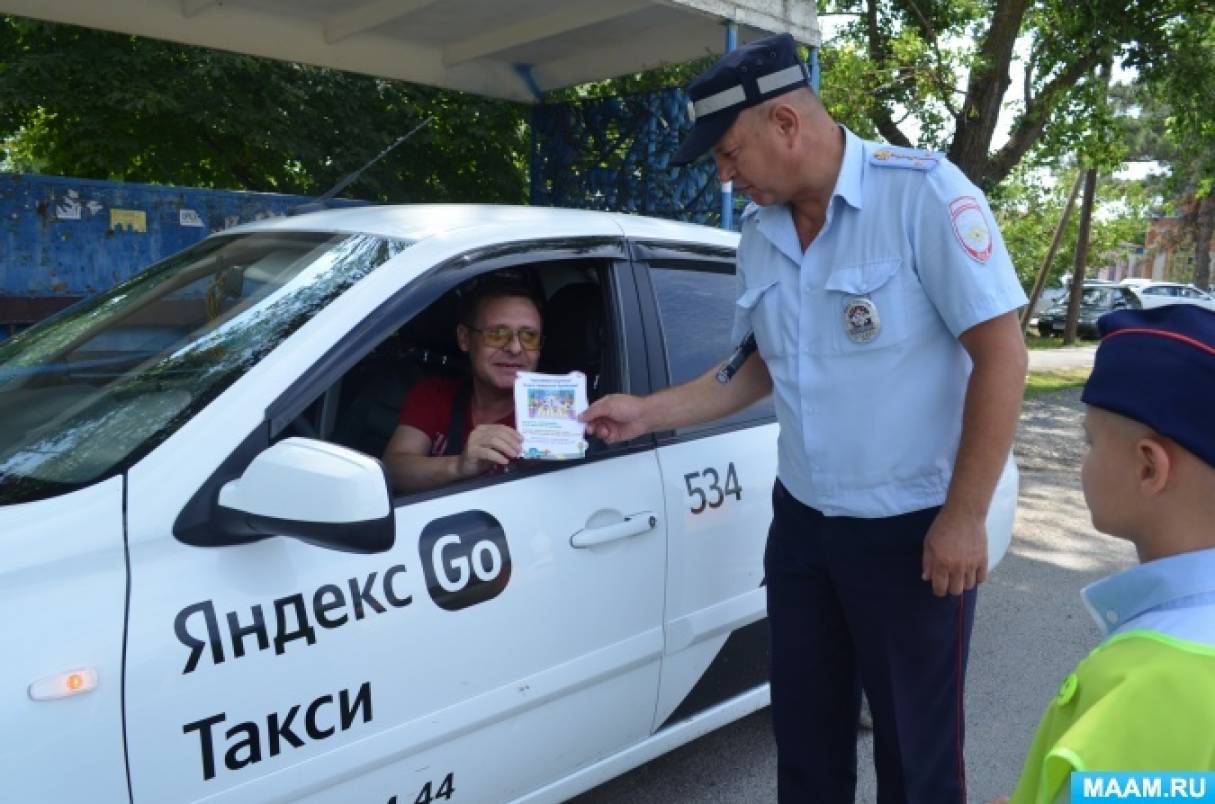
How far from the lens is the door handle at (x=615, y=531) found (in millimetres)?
2283

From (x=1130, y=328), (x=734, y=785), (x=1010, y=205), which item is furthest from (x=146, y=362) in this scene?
(x=1010, y=205)

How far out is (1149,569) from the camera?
1.07 m

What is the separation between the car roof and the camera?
2.39 meters

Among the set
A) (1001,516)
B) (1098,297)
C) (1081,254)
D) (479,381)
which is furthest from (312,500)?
(1098,297)

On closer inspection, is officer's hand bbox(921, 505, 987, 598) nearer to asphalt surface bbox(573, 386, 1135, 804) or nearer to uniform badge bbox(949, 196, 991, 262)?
uniform badge bbox(949, 196, 991, 262)

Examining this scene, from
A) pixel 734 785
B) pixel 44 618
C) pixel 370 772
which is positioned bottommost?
pixel 734 785

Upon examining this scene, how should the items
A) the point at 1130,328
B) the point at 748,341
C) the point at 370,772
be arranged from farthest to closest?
the point at 748,341 < the point at 370,772 < the point at 1130,328

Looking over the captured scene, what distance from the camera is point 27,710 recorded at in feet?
4.79

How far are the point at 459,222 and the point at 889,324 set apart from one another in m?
1.07

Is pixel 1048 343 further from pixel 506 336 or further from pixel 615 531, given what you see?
pixel 615 531

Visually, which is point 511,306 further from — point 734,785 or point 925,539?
point 734,785

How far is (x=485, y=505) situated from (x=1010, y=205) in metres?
25.0

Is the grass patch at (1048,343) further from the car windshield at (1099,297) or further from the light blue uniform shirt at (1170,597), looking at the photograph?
the light blue uniform shirt at (1170,597)

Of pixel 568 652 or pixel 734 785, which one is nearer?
pixel 568 652
